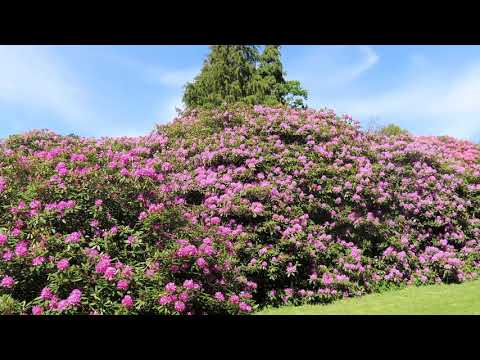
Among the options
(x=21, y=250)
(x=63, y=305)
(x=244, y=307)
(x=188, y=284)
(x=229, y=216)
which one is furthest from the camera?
(x=229, y=216)

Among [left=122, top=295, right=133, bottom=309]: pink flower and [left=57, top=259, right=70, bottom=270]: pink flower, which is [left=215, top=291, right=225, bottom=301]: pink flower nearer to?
[left=122, top=295, right=133, bottom=309]: pink flower

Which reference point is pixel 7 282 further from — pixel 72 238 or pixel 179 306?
pixel 179 306

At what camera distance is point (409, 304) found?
6.31m

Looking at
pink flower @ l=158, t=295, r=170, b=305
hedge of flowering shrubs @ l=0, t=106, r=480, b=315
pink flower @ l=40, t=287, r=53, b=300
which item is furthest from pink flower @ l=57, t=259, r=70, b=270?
pink flower @ l=158, t=295, r=170, b=305

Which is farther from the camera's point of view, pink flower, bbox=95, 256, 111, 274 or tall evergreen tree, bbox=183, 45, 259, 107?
tall evergreen tree, bbox=183, 45, 259, 107

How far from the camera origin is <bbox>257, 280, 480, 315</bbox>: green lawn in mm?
5762

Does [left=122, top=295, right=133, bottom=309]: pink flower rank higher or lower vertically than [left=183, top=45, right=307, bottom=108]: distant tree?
lower

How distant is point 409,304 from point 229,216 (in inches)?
108

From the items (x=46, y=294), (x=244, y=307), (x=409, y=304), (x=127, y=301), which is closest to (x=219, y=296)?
(x=244, y=307)

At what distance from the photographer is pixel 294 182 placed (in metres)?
7.67

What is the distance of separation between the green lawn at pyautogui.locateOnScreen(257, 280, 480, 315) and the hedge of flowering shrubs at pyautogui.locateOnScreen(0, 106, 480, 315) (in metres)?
0.32

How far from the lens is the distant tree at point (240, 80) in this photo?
64.8ft

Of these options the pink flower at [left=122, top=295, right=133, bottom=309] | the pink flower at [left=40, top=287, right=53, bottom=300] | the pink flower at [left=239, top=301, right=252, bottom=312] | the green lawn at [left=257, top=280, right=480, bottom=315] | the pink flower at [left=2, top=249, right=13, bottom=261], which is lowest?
the green lawn at [left=257, top=280, right=480, bottom=315]
